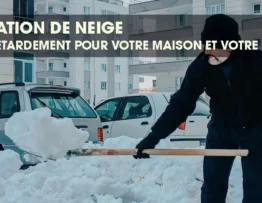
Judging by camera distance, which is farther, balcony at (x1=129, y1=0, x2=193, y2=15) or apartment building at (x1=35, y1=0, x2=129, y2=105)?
apartment building at (x1=35, y1=0, x2=129, y2=105)

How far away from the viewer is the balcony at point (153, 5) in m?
35.1

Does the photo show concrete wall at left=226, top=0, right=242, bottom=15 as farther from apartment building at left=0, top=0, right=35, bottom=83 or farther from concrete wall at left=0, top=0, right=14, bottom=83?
concrete wall at left=0, top=0, right=14, bottom=83

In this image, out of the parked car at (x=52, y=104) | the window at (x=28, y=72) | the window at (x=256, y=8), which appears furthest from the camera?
the window at (x=256, y=8)

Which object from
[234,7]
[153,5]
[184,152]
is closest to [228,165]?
[184,152]

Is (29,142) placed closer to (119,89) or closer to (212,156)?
(212,156)

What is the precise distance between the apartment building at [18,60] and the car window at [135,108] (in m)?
11.3

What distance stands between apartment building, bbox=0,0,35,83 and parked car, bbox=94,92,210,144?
35.5ft

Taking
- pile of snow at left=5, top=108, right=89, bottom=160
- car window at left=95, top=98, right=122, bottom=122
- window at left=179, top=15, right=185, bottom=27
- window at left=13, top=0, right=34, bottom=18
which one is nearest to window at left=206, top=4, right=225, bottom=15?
window at left=179, top=15, right=185, bottom=27

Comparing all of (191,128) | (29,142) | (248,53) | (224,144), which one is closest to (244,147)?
(224,144)

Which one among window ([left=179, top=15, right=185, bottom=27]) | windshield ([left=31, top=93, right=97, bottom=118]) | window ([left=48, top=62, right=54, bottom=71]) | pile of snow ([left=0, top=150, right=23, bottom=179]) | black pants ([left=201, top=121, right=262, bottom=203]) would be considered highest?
window ([left=179, top=15, right=185, bottom=27])

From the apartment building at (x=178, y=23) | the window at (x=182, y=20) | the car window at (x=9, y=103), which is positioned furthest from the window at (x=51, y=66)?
the car window at (x=9, y=103)

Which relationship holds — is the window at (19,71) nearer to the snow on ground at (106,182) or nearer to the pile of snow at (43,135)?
the snow on ground at (106,182)

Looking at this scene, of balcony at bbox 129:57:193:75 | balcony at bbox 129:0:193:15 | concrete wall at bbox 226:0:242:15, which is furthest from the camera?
balcony at bbox 129:0:193:15

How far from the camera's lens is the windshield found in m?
7.67
